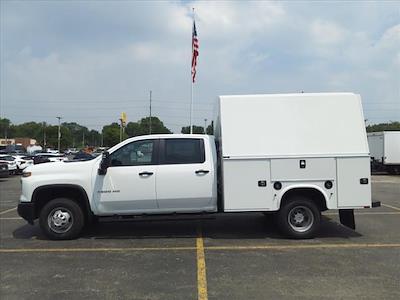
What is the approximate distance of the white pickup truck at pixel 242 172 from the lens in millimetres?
7801

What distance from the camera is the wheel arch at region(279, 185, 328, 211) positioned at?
7805 mm

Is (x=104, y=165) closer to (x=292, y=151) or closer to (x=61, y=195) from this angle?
(x=61, y=195)

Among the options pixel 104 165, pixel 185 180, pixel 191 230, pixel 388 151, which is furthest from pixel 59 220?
pixel 388 151

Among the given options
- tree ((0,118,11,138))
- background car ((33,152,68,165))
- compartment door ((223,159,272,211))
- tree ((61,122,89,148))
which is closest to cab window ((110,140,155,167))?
compartment door ((223,159,272,211))

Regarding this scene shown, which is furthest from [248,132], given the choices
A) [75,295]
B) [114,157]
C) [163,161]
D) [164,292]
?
[75,295]

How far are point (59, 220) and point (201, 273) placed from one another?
3.32 metres

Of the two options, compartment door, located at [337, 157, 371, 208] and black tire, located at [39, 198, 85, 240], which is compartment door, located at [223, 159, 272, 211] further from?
black tire, located at [39, 198, 85, 240]

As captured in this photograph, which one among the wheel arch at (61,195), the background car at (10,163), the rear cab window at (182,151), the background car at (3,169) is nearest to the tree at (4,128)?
the background car at (10,163)

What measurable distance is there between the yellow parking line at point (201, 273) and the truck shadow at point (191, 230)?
70cm

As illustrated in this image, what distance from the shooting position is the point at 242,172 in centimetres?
779

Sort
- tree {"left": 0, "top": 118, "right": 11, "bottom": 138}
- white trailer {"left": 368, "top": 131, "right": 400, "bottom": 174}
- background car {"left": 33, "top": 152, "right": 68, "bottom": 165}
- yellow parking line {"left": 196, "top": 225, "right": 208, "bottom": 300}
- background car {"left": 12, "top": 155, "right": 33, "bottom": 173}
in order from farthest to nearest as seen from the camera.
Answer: tree {"left": 0, "top": 118, "right": 11, "bottom": 138}, white trailer {"left": 368, "top": 131, "right": 400, "bottom": 174}, background car {"left": 12, "top": 155, "right": 33, "bottom": 173}, background car {"left": 33, "top": 152, "right": 68, "bottom": 165}, yellow parking line {"left": 196, "top": 225, "right": 208, "bottom": 300}

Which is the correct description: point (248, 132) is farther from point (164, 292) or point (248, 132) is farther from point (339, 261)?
point (164, 292)

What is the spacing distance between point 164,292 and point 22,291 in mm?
1739

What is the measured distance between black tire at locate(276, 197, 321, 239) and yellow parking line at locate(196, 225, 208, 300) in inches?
60.5
